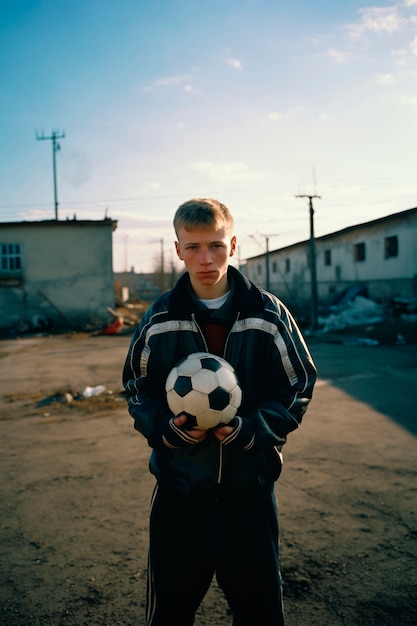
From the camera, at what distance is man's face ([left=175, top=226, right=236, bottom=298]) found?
197 centimetres

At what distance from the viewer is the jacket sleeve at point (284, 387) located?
185cm

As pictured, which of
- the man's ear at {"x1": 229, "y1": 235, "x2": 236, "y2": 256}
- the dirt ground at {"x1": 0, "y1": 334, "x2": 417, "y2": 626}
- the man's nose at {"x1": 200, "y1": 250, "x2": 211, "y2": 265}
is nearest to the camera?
the man's nose at {"x1": 200, "y1": 250, "x2": 211, "y2": 265}

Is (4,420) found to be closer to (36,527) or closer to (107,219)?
(36,527)

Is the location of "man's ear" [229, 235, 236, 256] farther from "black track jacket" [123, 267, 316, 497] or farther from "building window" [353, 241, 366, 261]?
"building window" [353, 241, 366, 261]

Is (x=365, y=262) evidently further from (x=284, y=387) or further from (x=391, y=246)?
(x=284, y=387)

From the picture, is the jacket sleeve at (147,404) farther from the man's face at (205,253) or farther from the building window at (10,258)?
the building window at (10,258)

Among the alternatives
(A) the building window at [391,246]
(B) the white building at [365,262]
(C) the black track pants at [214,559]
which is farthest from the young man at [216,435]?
(A) the building window at [391,246]

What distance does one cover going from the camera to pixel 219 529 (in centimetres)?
183

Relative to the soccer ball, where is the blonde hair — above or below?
above

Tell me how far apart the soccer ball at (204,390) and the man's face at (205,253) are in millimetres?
340

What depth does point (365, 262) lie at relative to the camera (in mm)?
24109

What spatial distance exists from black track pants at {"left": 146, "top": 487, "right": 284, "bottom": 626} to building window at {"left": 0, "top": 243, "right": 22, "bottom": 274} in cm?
2198

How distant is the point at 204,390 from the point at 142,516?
2.12 meters

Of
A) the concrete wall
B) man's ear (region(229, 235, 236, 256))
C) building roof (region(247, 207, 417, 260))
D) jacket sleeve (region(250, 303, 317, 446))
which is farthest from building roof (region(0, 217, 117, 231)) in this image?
jacket sleeve (region(250, 303, 317, 446))
